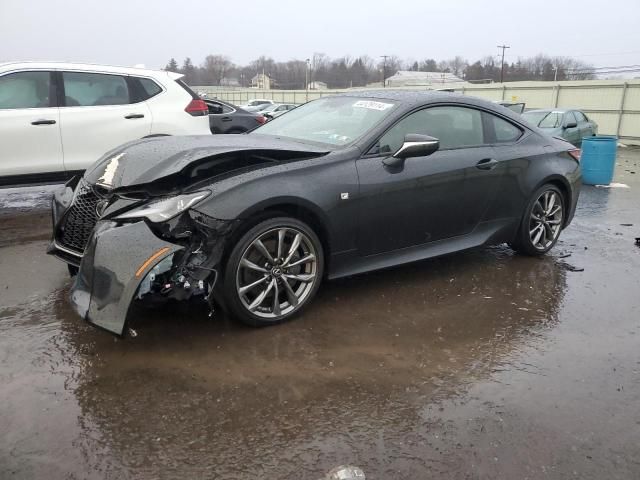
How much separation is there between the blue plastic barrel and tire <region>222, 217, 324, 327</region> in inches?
322

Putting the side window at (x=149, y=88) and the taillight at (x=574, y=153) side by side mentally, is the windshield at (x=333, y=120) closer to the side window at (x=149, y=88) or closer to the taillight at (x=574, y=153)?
the taillight at (x=574, y=153)

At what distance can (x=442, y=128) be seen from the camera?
15.0ft

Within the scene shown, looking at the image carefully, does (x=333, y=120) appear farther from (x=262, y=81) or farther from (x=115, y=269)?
(x=262, y=81)

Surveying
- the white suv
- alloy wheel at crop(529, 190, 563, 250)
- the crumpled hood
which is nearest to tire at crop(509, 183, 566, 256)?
alloy wheel at crop(529, 190, 563, 250)

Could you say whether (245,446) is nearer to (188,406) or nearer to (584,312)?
(188,406)

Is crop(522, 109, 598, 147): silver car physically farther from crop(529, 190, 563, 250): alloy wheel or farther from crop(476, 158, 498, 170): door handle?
crop(476, 158, 498, 170): door handle

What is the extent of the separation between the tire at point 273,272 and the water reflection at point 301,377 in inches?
5.7

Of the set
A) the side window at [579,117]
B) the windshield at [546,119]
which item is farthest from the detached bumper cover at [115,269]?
the side window at [579,117]

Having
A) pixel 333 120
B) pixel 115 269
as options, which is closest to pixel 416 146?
pixel 333 120

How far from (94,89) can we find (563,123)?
1216 cm

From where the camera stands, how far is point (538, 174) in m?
5.09

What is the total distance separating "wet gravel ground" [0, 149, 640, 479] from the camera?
2.43 metres

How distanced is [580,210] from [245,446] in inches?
271

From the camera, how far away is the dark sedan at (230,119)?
1074 cm
